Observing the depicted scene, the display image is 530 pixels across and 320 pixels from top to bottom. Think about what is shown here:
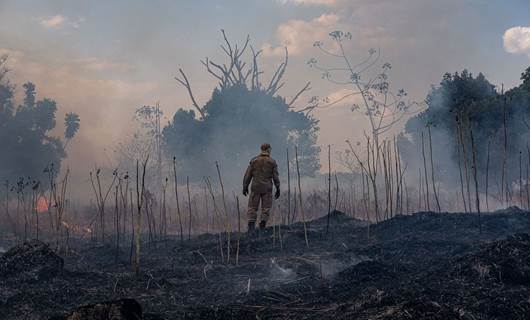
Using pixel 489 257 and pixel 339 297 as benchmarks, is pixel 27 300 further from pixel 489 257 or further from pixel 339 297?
pixel 489 257

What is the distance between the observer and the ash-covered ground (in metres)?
4.86

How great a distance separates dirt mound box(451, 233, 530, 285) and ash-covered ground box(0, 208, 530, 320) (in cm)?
1

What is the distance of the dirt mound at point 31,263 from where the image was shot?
6.87 m

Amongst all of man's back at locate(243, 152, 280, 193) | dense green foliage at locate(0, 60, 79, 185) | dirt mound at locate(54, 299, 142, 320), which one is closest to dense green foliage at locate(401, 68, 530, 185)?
man's back at locate(243, 152, 280, 193)

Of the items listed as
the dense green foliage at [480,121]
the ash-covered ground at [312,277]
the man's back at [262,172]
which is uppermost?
the dense green foliage at [480,121]

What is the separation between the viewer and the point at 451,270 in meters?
5.74

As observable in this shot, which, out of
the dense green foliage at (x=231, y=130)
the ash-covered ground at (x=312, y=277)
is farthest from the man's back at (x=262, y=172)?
the dense green foliage at (x=231, y=130)

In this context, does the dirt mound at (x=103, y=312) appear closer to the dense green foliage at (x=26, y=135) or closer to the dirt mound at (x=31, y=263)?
the dirt mound at (x=31, y=263)

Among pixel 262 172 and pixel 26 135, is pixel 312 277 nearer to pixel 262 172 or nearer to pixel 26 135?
pixel 262 172

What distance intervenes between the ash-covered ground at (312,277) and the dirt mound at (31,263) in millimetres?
14

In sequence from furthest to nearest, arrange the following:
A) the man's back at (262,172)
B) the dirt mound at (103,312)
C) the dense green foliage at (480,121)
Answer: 1. the dense green foliage at (480,121)
2. the man's back at (262,172)
3. the dirt mound at (103,312)

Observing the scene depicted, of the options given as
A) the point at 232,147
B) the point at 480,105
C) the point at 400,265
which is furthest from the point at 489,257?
the point at 232,147

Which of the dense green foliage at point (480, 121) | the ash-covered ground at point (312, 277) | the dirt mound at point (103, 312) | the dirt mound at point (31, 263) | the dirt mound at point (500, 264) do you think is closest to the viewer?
the dirt mound at point (103, 312)

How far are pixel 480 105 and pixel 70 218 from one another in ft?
44.1
